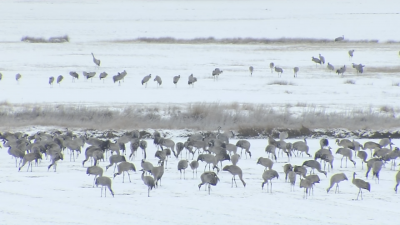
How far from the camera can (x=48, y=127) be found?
18.1 metres

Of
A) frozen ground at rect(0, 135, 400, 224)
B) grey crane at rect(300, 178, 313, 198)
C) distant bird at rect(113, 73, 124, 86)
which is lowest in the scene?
frozen ground at rect(0, 135, 400, 224)

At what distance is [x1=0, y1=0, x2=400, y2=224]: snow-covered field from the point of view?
962 centimetres

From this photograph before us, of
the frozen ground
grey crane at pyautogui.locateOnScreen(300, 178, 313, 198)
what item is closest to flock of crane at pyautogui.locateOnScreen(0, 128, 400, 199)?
grey crane at pyautogui.locateOnScreen(300, 178, 313, 198)

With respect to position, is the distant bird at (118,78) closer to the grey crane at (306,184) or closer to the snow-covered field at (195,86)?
the snow-covered field at (195,86)

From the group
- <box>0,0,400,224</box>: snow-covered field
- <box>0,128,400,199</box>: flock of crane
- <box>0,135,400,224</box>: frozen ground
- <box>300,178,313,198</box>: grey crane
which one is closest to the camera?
<box>0,135,400,224</box>: frozen ground

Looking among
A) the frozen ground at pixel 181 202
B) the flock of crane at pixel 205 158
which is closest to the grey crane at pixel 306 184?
the flock of crane at pixel 205 158

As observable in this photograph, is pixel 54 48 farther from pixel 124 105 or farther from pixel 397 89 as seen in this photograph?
pixel 397 89

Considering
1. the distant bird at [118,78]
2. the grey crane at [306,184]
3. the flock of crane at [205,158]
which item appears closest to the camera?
the grey crane at [306,184]

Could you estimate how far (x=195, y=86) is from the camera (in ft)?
86.1

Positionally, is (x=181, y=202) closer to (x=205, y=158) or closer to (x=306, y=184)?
(x=306, y=184)

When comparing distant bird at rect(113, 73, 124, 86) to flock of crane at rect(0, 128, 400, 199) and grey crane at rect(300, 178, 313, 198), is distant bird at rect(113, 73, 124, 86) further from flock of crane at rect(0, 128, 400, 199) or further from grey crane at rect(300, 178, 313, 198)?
grey crane at rect(300, 178, 313, 198)

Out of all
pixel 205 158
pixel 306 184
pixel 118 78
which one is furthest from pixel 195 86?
pixel 306 184

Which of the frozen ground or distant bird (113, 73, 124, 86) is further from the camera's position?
distant bird (113, 73, 124, 86)

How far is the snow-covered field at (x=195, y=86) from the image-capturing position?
962 centimetres
